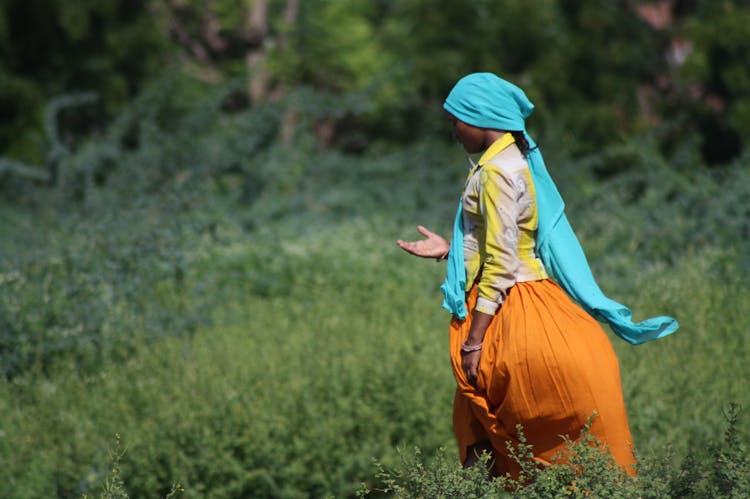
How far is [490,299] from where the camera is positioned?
10.8 ft

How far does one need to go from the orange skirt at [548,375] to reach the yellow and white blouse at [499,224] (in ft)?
0.24

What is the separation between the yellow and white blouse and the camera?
3.26 m

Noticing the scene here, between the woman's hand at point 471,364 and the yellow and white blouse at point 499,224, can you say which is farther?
the woman's hand at point 471,364

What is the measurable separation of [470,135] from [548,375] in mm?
848

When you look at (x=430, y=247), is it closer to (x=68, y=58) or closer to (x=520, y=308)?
(x=520, y=308)

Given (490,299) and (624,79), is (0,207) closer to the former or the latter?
(624,79)

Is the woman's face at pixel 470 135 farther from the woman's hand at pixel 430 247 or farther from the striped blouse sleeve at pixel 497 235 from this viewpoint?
the woman's hand at pixel 430 247

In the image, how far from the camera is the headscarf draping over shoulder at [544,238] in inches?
133

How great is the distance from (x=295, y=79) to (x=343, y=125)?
42.7 inches

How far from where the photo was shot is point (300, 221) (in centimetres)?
966

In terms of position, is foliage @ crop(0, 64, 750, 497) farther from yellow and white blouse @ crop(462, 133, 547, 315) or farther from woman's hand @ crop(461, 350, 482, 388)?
yellow and white blouse @ crop(462, 133, 547, 315)

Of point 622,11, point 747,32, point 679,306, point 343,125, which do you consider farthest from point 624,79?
point 679,306

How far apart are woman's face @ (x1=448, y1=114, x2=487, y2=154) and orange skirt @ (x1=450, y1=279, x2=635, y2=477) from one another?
0.51 m

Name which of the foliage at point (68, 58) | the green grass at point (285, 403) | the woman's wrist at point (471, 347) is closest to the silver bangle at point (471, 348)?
the woman's wrist at point (471, 347)
